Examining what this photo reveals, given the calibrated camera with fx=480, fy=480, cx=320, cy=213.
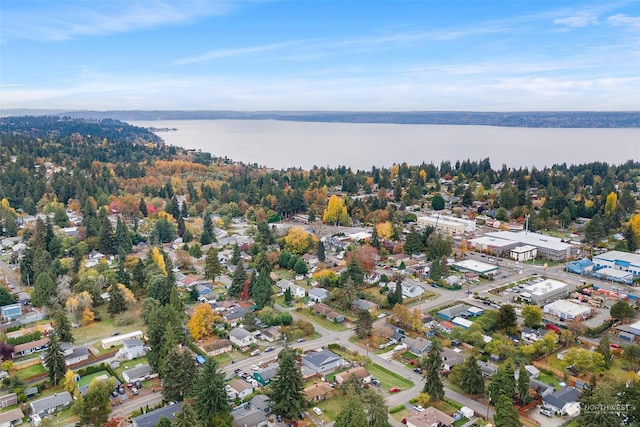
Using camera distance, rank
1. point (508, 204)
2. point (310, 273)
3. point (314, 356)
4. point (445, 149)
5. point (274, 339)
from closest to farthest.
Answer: point (314, 356) → point (274, 339) → point (310, 273) → point (508, 204) → point (445, 149)

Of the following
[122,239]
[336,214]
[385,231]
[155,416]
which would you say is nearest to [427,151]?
[336,214]

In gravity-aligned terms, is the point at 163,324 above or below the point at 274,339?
above

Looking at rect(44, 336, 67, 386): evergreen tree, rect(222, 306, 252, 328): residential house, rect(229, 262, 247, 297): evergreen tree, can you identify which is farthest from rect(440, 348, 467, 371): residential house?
rect(44, 336, 67, 386): evergreen tree

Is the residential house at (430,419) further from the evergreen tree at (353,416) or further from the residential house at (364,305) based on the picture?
the residential house at (364,305)

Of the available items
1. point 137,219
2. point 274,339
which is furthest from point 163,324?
point 137,219

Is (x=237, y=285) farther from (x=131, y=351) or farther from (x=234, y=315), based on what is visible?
(x=131, y=351)

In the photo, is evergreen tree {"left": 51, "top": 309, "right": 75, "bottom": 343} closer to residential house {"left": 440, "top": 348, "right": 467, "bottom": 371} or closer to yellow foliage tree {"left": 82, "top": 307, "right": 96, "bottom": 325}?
yellow foliage tree {"left": 82, "top": 307, "right": 96, "bottom": 325}

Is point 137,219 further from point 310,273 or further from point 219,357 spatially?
point 219,357
